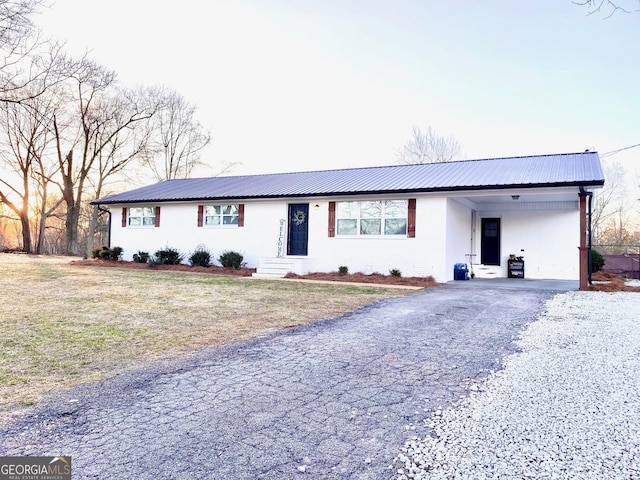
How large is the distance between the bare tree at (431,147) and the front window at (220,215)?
68.0 ft

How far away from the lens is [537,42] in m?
11.3

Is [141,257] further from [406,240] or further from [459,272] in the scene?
[459,272]

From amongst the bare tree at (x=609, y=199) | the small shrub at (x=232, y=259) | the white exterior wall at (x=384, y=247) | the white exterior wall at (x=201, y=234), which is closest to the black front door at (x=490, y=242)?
the white exterior wall at (x=384, y=247)

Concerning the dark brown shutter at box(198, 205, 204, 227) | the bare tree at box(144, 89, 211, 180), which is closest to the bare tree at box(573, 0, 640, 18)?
the dark brown shutter at box(198, 205, 204, 227)

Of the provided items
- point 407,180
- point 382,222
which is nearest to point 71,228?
point 382,222

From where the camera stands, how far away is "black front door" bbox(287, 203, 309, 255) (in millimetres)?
14914

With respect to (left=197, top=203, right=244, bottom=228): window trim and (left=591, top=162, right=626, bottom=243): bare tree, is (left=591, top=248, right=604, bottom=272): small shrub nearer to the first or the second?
(left=197, top=203, right=244, bottom=228): window trim

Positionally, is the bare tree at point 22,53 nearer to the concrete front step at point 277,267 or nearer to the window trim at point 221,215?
the window trim at point 221,215

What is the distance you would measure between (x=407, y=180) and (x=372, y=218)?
1841 mm

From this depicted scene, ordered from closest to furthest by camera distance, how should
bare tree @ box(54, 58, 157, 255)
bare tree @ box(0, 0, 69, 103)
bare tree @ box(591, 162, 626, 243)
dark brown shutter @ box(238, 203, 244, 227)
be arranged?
bare tree @ box(0, 0, 69, 103) < dark brown shutter @ box(238, 203, 244, 227) < bare tree @ box(54, 58, 157, 255) < bare tree @ box(591, 162, 626, 243)

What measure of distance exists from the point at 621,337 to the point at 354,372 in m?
3.86

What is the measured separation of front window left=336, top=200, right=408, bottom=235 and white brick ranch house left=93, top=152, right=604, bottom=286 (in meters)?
0.03

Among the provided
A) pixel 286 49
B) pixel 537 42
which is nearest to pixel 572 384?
pixel 537 42

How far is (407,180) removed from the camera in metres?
14.0
